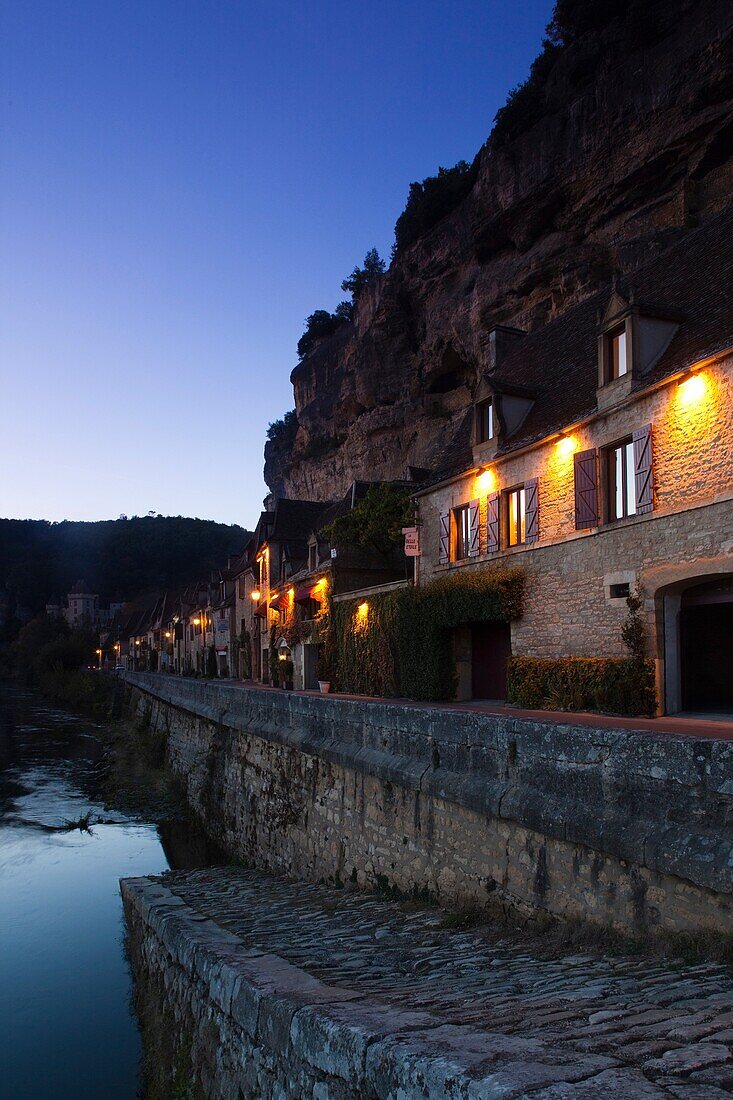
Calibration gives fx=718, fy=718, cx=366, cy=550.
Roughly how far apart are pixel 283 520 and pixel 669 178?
21.8m

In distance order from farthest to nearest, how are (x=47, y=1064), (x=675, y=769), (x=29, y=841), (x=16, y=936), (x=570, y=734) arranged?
(x=29, y=841) < (x=16, y=936) < (x=47, y=1064) < (x=570, y=734) < (x=675, y=769)

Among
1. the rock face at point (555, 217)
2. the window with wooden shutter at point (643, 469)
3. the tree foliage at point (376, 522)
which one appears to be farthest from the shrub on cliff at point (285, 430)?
the window with wooden shutter at point (643, 469)

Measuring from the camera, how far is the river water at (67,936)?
8391 millimetres

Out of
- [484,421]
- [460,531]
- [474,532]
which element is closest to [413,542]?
[460,531]

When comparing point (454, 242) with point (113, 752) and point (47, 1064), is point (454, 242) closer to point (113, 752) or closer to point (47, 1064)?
point (113, 752)

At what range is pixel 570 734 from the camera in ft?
20.7

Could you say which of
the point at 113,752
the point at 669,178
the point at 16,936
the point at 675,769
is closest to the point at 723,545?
the point at 675,769

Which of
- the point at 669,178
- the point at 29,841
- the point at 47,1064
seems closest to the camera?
the point at 47,1064

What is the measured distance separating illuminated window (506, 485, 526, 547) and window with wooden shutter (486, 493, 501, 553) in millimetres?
234

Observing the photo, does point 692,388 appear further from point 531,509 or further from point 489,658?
point 489,658

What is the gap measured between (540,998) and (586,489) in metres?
10.9

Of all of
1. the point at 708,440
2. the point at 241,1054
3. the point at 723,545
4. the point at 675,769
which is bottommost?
the point at 241,1054

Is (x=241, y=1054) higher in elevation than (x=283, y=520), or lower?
lower

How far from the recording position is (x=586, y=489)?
13992mm
